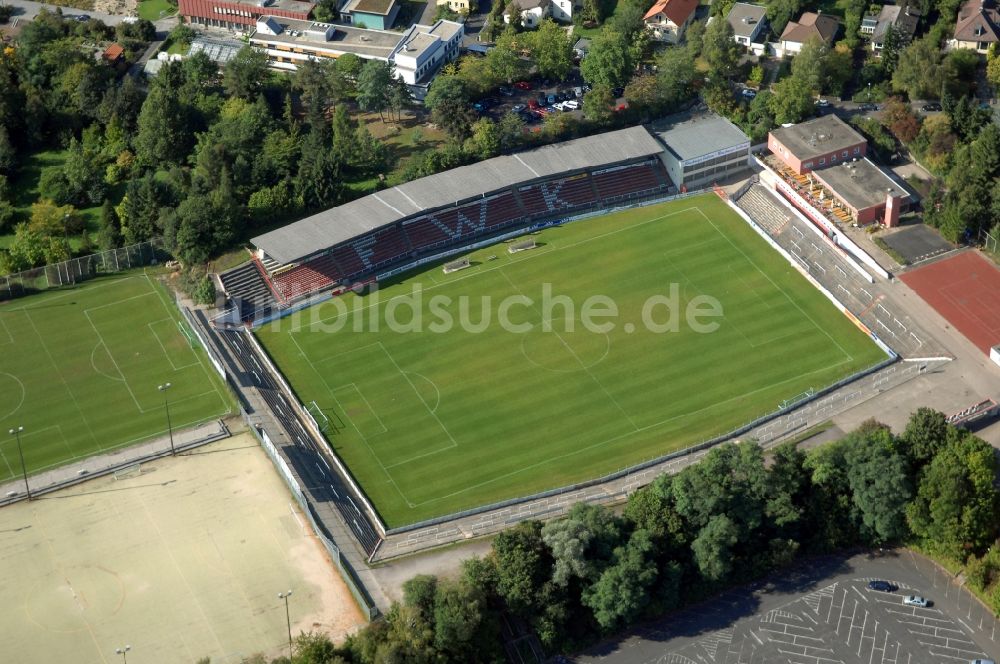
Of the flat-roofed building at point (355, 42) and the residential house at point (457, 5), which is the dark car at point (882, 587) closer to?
the flat-roofed building at point (355, 42)

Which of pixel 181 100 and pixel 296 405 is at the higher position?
pixel 181 100

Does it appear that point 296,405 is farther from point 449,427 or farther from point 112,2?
point 112,2

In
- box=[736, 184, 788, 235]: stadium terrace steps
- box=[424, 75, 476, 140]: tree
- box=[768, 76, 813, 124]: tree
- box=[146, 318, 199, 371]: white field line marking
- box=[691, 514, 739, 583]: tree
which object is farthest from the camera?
box=[768, 76, 813, 124]: tree

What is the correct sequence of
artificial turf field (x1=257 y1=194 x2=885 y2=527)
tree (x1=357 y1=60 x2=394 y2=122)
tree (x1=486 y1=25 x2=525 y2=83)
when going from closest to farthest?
artificial turf field (x1=257 y1=194 x2=885 y2=527) → tree (x1=357 y1=60 x2=394 y2=122) → tree (x1=486 y1=25 x2=525 y2=83)

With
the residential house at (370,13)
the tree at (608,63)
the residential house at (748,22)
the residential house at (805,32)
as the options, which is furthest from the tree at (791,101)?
the residential house at (370,13)

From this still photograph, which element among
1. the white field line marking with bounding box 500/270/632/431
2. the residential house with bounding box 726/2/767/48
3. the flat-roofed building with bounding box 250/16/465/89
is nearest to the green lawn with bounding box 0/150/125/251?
the flat-roofed building with bounding box 250/16/465/89

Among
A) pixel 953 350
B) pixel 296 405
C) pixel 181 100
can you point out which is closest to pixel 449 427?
pixel 296 405

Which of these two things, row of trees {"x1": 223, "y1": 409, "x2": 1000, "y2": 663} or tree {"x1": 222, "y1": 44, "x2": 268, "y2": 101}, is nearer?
row of trees {"x1": 223, "y1": 409, "x2": 1000, "y2": 663}

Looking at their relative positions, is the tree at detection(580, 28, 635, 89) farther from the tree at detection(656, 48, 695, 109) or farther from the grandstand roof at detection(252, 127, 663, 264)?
the grandstand roof at detection(252, 127, 663, 264)
